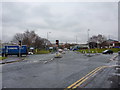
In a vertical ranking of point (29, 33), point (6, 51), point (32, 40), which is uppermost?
point (29, 33)

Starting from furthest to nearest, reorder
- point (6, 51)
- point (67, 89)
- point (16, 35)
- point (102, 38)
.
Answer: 1. point (102, 38)
2. point (16, 35)
3. point (6, 51)
4. point (67, 89)

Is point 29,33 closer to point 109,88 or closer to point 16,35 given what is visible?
point 16,35

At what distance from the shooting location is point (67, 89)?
18.1 feet

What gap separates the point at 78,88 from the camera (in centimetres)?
568

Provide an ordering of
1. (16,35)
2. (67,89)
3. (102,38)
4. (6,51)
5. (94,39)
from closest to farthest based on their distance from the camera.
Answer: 1. (67,89)
2. (6,51)
3. (16,35)
4. (102,38)
5. (94,39)

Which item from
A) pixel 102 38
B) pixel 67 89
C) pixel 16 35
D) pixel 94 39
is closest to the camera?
pixel 67 89

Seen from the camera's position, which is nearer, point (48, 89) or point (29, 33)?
point (48, 89)

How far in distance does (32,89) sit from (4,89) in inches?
55.7

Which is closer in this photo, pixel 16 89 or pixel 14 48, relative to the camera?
pixel 16 89

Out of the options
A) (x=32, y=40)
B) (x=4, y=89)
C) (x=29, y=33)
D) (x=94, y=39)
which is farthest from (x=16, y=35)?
(x=4, y=89)

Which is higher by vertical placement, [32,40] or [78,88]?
[32,40]

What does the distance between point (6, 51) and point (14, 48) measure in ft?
7.64

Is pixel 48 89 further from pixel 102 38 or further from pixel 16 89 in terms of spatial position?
pixel 102 38

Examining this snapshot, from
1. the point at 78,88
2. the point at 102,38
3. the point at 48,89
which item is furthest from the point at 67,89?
the point at 102,38
